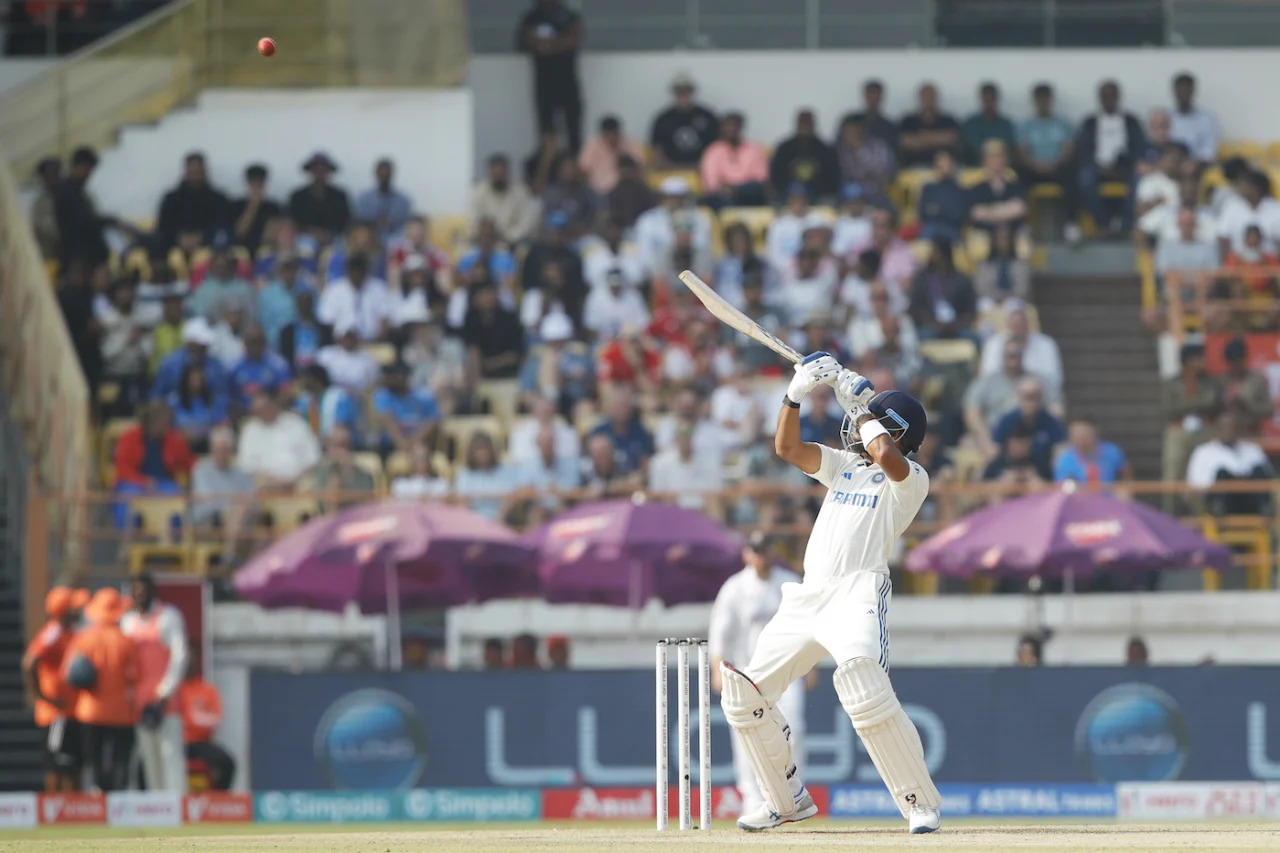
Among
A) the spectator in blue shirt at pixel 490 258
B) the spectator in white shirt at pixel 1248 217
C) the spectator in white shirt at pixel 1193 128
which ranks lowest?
the spectator in blue shirt at pixel 490 258

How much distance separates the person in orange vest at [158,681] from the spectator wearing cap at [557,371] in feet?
12.7

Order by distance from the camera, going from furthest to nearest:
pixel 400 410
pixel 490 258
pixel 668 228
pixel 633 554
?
1. pixel 668 228
2. pixel 490 258
3. pixel 400 410
4. pixel 633 554

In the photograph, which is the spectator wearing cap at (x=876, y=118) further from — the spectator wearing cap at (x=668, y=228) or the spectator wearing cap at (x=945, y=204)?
the spectator wearing cap at (x=668, y=228)

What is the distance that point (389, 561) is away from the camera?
16406mm

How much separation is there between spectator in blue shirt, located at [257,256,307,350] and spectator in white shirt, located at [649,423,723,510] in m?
3.90

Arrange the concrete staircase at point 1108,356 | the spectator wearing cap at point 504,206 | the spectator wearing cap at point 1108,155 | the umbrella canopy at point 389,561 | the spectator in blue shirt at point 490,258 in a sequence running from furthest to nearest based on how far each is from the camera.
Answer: the spectator wearing cap at point 1108,155 → the spectator wearing cap at point 504,206 → the spectator in blue shirt at point 490,258 → the concrete staircase at point 1108,356 → the umbrella canopy at point 389,561

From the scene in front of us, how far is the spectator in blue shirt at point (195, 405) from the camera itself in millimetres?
18891

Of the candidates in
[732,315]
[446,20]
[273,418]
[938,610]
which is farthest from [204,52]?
[732,315]

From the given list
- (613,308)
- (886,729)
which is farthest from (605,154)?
(886,729)

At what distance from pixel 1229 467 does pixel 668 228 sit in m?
5.49

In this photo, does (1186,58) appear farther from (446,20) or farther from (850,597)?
(850,597)

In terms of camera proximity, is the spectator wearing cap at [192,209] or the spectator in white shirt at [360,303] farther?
the spectator wearing cap at [192,209]

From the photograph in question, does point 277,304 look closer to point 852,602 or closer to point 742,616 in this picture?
point 742,616

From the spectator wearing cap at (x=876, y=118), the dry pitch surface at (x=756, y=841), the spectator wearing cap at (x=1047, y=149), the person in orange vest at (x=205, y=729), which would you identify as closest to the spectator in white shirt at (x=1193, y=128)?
the spectator wearing cap at (x=1047, y=149)
